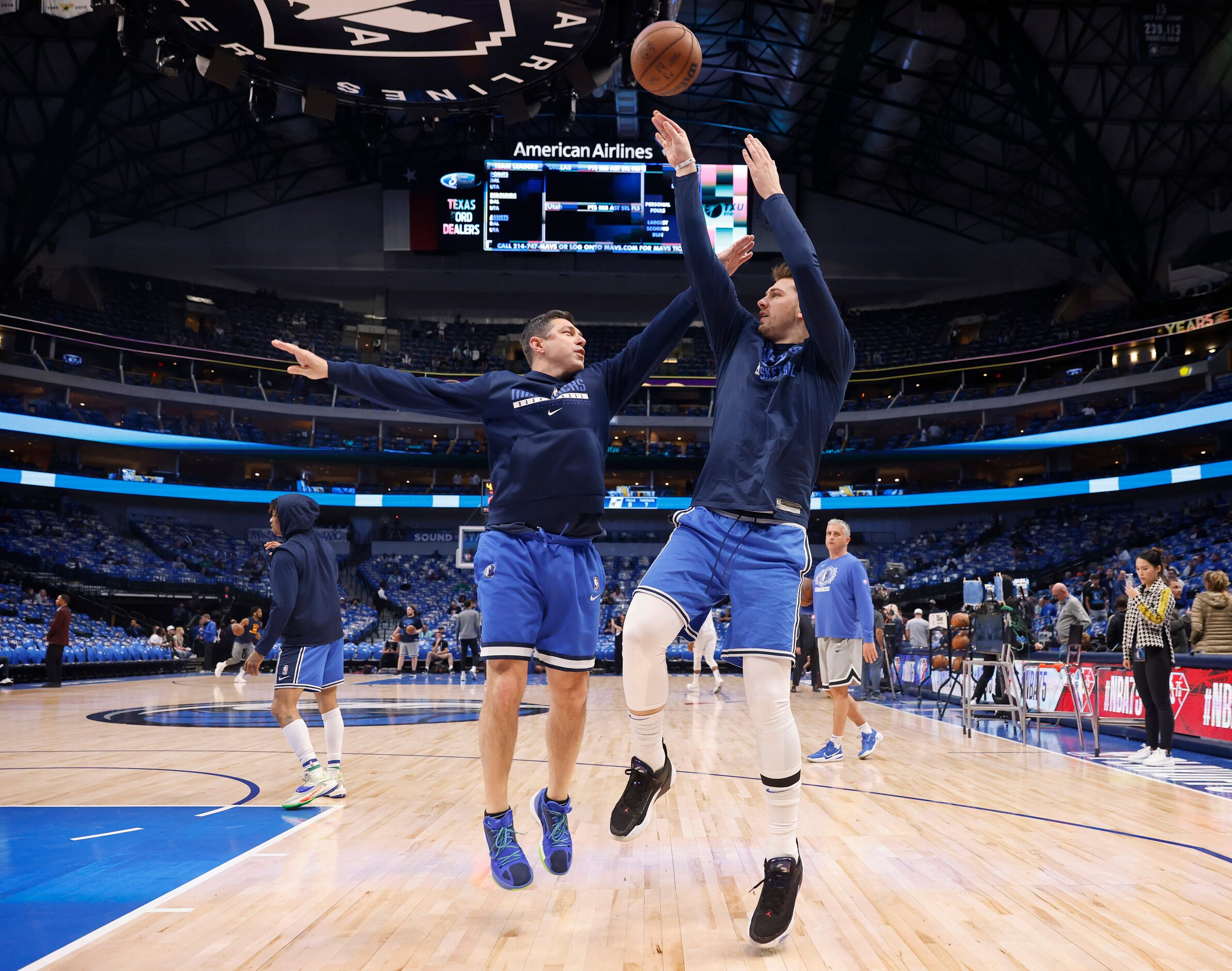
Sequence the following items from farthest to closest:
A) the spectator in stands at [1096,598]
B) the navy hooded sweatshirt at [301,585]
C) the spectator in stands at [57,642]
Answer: the spectator in stands at [1096,598], the spectator in stands at [57,642], the navy hooded sweatshirt at [301,585]

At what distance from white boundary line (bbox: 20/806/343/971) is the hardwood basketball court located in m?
0.01

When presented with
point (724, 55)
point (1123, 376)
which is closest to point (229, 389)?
point (724, 55)

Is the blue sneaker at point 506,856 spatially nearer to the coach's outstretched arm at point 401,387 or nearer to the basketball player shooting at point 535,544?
the basketball player shooting at point 535,544

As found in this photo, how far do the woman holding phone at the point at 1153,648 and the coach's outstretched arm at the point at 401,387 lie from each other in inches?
254

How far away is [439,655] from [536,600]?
21.8 m

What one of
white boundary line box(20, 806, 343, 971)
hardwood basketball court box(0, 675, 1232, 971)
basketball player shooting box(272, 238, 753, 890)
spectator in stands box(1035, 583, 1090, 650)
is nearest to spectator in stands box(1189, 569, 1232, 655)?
spectator in stands box(1035, 583, 1090, 650)

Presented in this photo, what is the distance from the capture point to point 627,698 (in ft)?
11.2

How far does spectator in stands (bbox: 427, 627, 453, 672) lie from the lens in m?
24.4

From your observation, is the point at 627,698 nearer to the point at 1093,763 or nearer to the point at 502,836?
the point at 502,836

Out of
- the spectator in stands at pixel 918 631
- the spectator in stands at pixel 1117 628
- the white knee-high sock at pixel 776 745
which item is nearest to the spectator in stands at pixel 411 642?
the spectator in stands at pixel 918 631

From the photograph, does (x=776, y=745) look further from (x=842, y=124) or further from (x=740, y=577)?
(x=842, y=124)

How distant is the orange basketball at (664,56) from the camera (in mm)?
4820

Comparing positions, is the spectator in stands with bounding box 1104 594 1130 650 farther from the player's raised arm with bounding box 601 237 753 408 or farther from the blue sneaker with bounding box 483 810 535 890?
the blue sneaker with bounding box 483 810 535 890

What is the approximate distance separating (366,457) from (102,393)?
983cm
